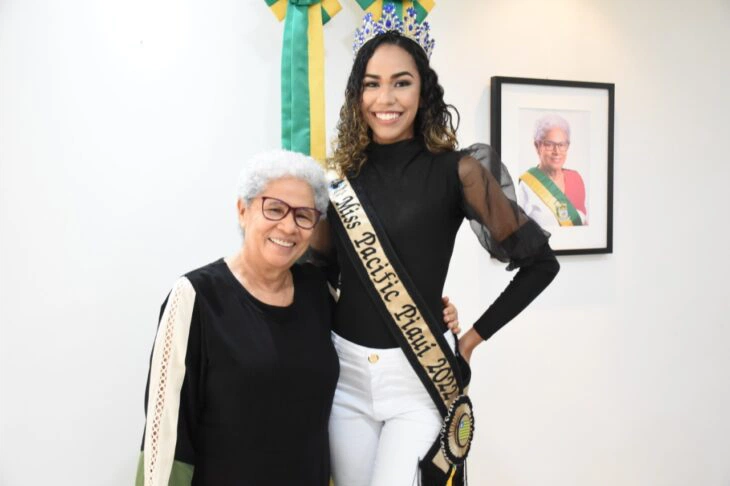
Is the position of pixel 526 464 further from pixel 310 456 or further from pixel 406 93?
pixel 406 93

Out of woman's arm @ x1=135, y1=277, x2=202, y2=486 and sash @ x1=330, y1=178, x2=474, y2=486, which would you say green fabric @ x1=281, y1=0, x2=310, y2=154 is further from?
woman's arm @ x1=135, y1=277, x2=202, y2=486

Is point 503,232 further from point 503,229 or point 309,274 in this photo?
point 309,274

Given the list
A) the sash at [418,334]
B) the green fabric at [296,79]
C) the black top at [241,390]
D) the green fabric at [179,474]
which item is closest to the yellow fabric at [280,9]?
the green fabric at [296,79]

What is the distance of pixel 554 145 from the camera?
7.27ft

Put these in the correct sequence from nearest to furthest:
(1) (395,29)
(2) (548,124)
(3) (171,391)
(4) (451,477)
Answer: (3) (171,391) → (4) (451,477) → (1) (395,29) → (2) (548,124)

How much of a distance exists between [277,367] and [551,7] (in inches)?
66.9

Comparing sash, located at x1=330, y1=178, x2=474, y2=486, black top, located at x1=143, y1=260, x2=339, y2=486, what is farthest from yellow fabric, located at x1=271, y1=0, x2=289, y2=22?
black top, located at x1=143, y1=260, x2=339, y2=486

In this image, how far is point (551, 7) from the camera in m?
2.21

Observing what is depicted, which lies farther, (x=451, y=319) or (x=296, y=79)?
(x=296, y=79)

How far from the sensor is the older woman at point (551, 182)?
219 centimetres

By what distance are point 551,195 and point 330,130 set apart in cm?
84

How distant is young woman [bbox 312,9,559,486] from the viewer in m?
1.35

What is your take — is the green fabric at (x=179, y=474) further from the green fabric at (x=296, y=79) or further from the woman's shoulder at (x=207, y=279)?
the green fabric at (x=296, y=79)

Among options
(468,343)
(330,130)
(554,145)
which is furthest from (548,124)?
(468,343)
